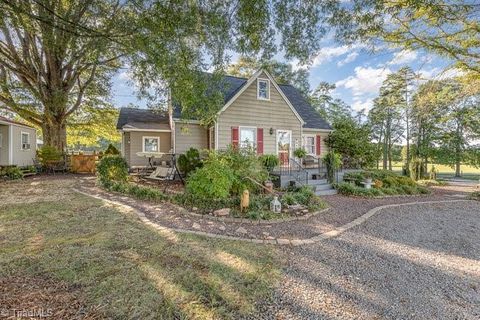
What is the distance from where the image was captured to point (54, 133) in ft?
51.0

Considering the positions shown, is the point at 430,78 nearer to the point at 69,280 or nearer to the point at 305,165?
the point at 305,165

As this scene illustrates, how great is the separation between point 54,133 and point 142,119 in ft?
18.7

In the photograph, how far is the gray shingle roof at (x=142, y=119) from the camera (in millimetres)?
14938

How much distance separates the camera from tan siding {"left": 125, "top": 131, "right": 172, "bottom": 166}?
14859mm

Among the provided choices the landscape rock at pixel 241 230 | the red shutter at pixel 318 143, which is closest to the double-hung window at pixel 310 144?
the red shutter at pixel 318 143

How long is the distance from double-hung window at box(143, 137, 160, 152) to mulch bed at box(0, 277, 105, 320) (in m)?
13.0

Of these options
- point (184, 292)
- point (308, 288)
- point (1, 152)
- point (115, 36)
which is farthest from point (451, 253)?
point (1, 152)

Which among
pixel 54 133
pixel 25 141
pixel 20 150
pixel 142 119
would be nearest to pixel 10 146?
pixel 20 150

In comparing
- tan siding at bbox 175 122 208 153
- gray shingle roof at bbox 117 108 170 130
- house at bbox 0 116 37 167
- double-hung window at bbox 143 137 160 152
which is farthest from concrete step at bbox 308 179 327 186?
house at bbox 0 116 37 167

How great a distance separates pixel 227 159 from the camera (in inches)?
287

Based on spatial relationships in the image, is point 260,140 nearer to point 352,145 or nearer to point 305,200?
point 305,200

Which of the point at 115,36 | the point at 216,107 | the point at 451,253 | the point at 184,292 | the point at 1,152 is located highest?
the point at 115,36

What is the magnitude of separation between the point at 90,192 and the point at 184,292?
7.05 meters

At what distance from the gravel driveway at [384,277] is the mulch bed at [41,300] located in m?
1.90
